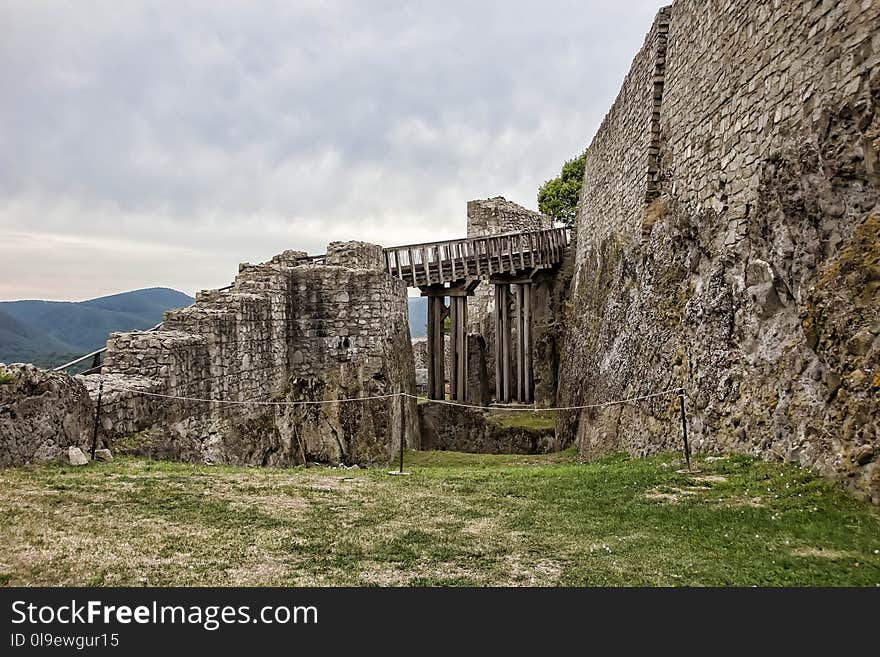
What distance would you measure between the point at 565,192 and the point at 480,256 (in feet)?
67.5

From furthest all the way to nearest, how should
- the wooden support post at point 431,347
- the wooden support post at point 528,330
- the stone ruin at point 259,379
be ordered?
the wooden support post at point 528,330 → the wooden support post at point 431,347 → the stone ruin at point 259,379

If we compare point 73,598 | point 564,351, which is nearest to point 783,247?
point 73,598

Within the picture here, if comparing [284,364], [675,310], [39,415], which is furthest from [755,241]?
[284,364]

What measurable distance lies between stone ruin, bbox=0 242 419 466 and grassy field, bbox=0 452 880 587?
139 centimetres

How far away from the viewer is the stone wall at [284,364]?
11.6 metres

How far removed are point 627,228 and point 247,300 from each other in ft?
29.4

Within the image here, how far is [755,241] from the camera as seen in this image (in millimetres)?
8461

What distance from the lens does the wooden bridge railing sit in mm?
20656

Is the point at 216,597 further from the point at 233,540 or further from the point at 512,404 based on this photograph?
the point at 512,404

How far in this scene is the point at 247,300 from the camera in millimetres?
14016

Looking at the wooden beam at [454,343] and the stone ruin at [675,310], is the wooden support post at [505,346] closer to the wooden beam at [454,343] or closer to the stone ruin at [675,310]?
the wooden beam at [454,343]

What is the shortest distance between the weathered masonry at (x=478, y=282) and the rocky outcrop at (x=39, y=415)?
11602 mm

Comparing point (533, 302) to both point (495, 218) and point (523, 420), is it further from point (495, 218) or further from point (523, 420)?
point (495, 218)

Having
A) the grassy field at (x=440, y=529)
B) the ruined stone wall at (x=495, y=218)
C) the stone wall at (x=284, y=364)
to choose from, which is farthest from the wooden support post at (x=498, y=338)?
the grassy field at (x=440, y=529)
